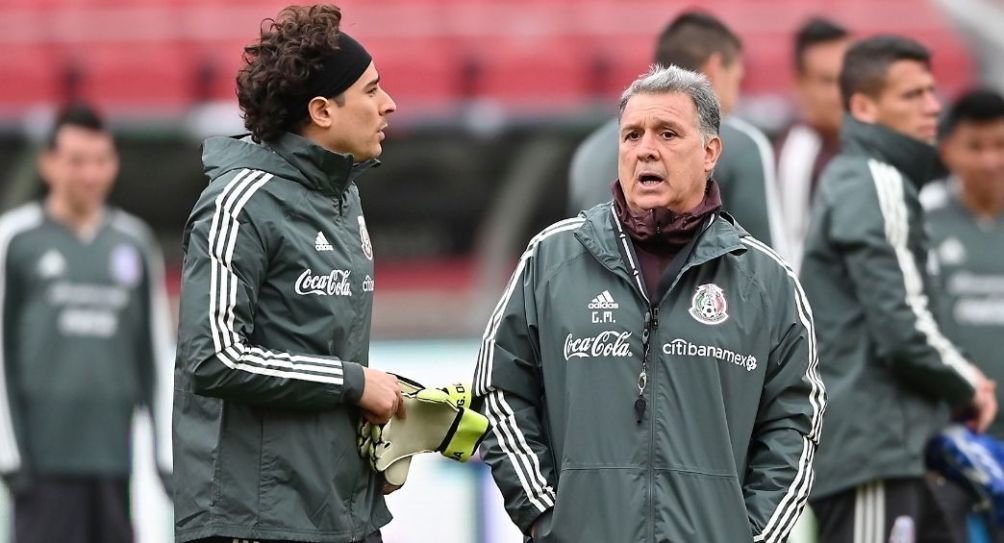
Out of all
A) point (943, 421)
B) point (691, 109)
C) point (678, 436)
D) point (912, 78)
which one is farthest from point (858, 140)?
point (678, 436)

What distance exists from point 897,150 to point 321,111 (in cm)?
197

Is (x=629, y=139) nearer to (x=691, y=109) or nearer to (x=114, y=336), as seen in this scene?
(x=691, y=109)

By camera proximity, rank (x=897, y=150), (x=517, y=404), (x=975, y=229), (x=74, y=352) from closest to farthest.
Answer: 1. (x=517, y=404)
2. (x=897, y=150)
3. (x=975, y=229)
4. (x=74, y=352)

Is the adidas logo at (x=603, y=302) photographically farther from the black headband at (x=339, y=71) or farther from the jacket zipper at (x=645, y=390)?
the black headband at (x=339, y=71)

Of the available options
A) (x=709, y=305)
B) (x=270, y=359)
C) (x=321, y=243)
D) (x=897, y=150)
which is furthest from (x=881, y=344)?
(x=270, y=359)

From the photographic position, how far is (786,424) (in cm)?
372

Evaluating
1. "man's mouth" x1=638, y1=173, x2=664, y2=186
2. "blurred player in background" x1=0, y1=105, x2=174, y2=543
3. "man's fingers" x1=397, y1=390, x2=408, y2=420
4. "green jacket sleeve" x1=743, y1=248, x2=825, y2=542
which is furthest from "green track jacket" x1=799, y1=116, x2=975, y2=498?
"blurred player in background" x1=0, y1=105, x2=174, y2=543

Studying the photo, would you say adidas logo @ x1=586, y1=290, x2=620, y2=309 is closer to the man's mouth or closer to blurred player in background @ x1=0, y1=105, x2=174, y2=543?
the man's mouth

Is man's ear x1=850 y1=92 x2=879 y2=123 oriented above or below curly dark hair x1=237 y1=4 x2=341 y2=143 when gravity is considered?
above

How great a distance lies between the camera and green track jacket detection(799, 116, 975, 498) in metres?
4.81

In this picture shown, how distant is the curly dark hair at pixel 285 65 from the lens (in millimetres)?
3834

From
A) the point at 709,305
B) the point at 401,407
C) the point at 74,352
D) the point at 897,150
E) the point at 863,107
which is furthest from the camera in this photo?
the point at 74,352

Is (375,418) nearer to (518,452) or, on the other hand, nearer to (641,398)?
(518,452)

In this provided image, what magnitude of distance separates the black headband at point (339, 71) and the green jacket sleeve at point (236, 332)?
31 centimetres
